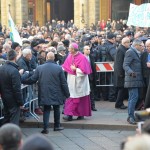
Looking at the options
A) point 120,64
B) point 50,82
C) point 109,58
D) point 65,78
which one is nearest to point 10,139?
point 50,82

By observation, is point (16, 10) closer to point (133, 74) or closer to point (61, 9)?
point (61, 9)

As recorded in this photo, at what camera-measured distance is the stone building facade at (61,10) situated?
3716 centimetres

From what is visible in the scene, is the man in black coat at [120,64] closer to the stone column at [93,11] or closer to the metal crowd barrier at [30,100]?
the metal crowd barrier at [30,100]

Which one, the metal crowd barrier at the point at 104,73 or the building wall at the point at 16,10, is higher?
the building wall at the point at 16,10

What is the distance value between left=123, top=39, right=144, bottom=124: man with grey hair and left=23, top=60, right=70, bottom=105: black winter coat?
1.38 m

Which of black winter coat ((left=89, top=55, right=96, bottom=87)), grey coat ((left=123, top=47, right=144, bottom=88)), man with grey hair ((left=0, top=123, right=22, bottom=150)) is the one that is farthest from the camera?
black winter coat ((left=89, top=55, right=96, bottom=87))

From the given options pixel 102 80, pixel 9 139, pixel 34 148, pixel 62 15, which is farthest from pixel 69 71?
pixel 62 15

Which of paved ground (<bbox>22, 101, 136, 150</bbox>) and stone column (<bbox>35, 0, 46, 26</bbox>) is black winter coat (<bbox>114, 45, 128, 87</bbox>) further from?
stone column (<bbox>35, 0, 46, 26</bbox>)

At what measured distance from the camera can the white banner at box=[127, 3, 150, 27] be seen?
14.9 meters

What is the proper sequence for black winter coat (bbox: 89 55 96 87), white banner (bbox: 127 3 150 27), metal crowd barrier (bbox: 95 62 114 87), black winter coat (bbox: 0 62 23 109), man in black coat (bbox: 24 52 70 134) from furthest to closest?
white banner (bbox: 127 3 150 27), metal crowd barrier (bbox: 95 62 114 87), black winter coat (bbox: 89 55 96 87), man in black coat (bbox: 24 52 70 134), black winter coat (bbox: 0 62 23 109)

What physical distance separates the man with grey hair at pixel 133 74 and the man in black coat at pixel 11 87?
2.48 m

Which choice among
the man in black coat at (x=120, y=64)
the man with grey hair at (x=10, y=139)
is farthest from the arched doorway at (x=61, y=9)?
the man with grey hair at (x=10, y=139)

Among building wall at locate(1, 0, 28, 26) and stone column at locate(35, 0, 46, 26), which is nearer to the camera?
building wall at locate(1, 0, 28, 26)

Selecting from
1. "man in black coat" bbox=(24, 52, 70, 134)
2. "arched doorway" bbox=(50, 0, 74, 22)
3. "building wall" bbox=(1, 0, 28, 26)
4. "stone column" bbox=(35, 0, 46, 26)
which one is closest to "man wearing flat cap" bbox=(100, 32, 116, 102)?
"man in black coat" bbox=(24, 52, 70, 134)
